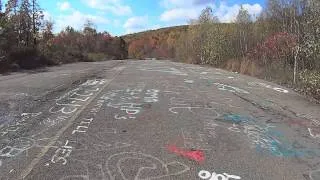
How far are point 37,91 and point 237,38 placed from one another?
2911 centimetres

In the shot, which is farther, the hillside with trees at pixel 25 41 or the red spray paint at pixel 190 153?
the hillside with trees at pixel 25 41

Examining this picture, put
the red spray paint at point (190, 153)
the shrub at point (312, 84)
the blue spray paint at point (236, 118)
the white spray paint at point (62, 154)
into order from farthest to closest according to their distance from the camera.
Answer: the shrub at point (312, 84) → the blue spray paint at point (236, 118) → the red spray paint at point (190, 153) → the white spray paint at point (62, 154)

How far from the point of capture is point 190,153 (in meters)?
7.30

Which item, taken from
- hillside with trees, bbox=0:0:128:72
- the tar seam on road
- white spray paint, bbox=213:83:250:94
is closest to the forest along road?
the tar seam on road

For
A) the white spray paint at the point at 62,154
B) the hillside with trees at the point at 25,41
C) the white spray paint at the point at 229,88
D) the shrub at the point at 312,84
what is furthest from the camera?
the hillside with trees at the point at 25,41

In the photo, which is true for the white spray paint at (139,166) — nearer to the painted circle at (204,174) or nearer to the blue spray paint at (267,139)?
the painted circle at (204,174)

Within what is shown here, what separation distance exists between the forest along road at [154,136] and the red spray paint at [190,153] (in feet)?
0.04

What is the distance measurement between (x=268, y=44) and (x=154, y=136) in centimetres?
2098

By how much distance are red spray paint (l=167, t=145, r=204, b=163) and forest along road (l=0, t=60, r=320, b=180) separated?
0.01 metres

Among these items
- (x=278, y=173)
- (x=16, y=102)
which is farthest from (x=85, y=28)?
(x=278, y=173)

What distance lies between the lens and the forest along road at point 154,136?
6.49 meters

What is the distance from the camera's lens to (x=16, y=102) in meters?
11.6

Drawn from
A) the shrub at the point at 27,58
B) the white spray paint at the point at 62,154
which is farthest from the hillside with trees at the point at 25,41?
the white spray paint at the point at 62,154

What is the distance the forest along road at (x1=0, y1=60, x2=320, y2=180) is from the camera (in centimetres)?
649
